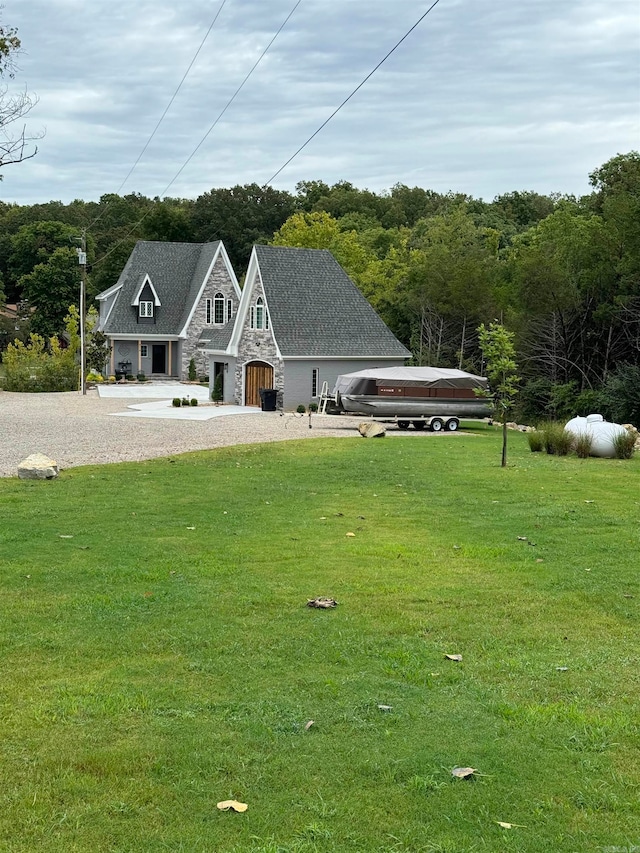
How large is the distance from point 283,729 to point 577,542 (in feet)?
22.0

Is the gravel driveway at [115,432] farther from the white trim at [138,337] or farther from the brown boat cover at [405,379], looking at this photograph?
the white trim at [138,337]

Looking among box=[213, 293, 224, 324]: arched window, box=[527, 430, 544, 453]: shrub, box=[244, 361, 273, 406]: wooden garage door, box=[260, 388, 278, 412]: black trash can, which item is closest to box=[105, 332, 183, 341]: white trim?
box=[213, 293, 224, 324]: arched window

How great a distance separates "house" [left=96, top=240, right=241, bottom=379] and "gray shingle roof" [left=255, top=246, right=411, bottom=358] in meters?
15.8

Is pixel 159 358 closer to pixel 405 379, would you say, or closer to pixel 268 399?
pixel 268 399

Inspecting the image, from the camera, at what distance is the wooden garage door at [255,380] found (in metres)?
41.0

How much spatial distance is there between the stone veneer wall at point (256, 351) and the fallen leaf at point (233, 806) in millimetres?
35661

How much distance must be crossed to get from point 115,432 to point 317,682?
2273 centimetres

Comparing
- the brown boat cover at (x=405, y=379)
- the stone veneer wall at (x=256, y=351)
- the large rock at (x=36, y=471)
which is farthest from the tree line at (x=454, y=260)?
the large rock at (x=36, y=471)

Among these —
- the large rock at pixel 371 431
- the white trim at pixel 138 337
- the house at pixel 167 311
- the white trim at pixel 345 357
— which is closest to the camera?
the large rock at pixel 371 431

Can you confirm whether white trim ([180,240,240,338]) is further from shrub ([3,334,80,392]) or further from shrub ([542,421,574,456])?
shrub ([542,421,574,456])

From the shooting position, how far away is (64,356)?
181 feet

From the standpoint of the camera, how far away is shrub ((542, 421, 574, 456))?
2286 cm

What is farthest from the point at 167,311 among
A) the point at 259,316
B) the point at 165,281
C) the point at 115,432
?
the point at 115,432

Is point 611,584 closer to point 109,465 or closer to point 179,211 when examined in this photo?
point 109,465
